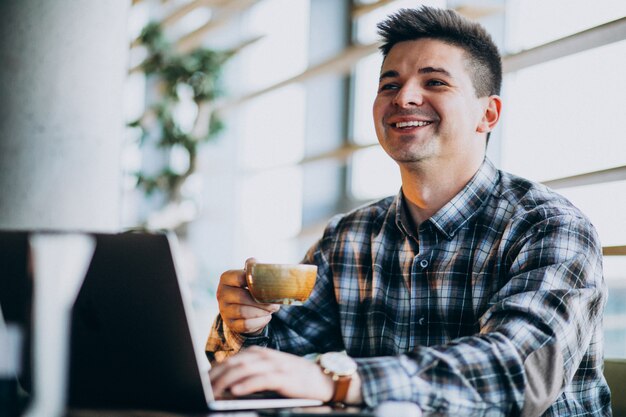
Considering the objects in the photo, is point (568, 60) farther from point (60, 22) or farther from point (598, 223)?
point (60, 22)

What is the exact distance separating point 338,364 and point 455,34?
3.80ft

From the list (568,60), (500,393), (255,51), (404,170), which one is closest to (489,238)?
(404,170)

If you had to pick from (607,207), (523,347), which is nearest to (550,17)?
(607,207)

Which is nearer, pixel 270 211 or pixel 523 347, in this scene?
pixel 523 347

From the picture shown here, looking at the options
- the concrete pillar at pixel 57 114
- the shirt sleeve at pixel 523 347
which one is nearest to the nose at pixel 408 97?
the shirt sleeve at pixel 523 347

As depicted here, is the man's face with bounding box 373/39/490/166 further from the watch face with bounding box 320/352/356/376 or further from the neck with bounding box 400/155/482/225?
the watch face with bounding box 320/352/356/376

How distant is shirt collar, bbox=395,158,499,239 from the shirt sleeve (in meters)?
0.26

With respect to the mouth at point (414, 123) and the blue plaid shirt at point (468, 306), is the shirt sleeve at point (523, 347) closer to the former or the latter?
the blue plaid shirt at point (468, 306)

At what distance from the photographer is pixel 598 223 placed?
2928mm

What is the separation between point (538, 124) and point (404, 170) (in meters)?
1.45

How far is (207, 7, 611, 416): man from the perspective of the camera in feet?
4.63

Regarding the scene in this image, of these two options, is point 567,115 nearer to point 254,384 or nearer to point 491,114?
point 491,114

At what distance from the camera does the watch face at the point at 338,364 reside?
52.8 inches

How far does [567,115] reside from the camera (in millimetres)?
3270
